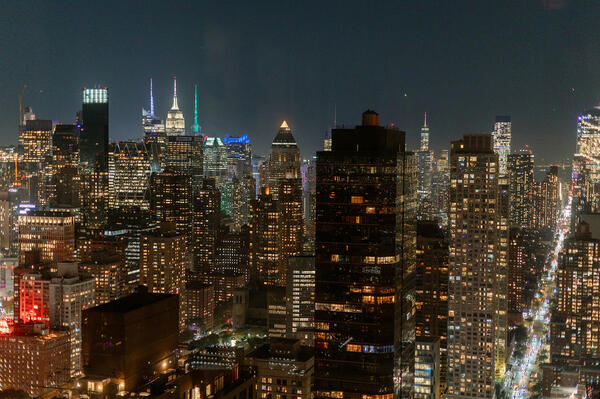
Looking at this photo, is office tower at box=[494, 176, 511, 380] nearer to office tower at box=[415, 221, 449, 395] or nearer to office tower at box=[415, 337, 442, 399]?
office tower at box=[415, 221, 449, 395]

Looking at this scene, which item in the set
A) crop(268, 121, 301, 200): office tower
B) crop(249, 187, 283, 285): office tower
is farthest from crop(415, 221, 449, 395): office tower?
crop(249, 187, 283, 285): office tower

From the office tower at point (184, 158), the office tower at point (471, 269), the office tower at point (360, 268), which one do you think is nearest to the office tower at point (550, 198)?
the office tower at point (471, 269)

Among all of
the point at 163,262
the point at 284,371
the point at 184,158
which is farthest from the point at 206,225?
the point at 284,371

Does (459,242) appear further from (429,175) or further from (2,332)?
(2,332)

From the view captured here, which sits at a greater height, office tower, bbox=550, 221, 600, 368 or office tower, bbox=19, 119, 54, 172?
office tower, bbox=19, 119, 54, 172

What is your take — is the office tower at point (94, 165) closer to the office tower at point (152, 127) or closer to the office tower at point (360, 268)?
the office tower at point (152, 127)

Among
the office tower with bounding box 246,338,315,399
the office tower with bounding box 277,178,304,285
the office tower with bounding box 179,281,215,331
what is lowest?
the office tower with bounding box 179,281,215,331

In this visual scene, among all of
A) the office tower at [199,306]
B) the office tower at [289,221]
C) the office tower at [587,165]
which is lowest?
the office tower at [199,306]
